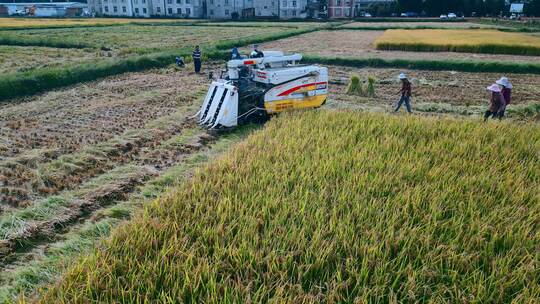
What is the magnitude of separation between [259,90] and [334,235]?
5.68 meters

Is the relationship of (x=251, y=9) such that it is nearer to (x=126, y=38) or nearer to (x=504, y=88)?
(x=126, y=38)

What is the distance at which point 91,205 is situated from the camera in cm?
521

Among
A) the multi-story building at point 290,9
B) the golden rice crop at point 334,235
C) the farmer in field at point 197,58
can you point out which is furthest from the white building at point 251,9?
the golden rice crop at point 334,235

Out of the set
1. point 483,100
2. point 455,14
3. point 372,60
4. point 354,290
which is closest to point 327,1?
point 455,14

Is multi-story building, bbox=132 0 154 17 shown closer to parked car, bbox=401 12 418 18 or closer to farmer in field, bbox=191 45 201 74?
parked car, bbox=401 12 418 18

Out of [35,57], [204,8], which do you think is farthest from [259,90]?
[204,8]

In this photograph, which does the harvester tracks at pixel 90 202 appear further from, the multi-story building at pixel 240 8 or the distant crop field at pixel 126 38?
the multi-story building at pixel 240 8

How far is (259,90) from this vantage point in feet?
28.7

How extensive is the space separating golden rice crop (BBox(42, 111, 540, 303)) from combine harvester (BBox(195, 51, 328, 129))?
109 inches

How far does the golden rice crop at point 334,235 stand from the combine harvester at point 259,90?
109 inches

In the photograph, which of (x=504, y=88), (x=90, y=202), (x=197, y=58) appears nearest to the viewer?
(x=90, y=202)

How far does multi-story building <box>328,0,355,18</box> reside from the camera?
63.4 meters

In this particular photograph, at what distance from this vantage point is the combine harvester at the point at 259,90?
8.41 m

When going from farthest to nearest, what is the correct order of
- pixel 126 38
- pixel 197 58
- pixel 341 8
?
pixel 341 8
pixel 126 38
pixel 197 58
